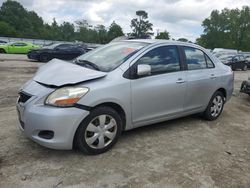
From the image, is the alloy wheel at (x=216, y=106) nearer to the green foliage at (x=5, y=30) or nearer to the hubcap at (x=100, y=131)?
the hubcap at (x=100, y=131)

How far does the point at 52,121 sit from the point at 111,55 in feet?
5.28

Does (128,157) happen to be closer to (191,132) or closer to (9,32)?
(191,132)

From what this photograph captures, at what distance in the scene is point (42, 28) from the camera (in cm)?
7944

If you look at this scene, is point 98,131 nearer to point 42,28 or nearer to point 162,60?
point 162,60

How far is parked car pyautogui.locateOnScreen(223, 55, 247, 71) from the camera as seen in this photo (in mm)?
22355

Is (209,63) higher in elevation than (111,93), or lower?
higher

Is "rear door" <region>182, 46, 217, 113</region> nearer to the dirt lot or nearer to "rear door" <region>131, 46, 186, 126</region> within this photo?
"rear door" <region>131, 46, 186, 126</region>

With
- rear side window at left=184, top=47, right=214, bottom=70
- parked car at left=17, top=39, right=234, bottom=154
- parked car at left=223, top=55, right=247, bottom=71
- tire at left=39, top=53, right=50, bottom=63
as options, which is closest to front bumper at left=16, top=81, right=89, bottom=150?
parked car at left=17, top=39, right=234, bottom=154

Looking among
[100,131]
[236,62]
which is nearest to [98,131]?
[100,131]

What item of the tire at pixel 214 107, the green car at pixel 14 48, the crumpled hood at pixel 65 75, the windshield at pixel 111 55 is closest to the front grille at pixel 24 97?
the crumpled hood at pixel 65 75

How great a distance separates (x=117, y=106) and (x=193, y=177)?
4.53ft

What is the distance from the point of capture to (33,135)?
3.68 metres

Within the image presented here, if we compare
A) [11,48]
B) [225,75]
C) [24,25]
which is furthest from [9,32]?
[225,75]

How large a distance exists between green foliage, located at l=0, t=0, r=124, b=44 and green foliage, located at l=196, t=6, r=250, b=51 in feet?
83.5
